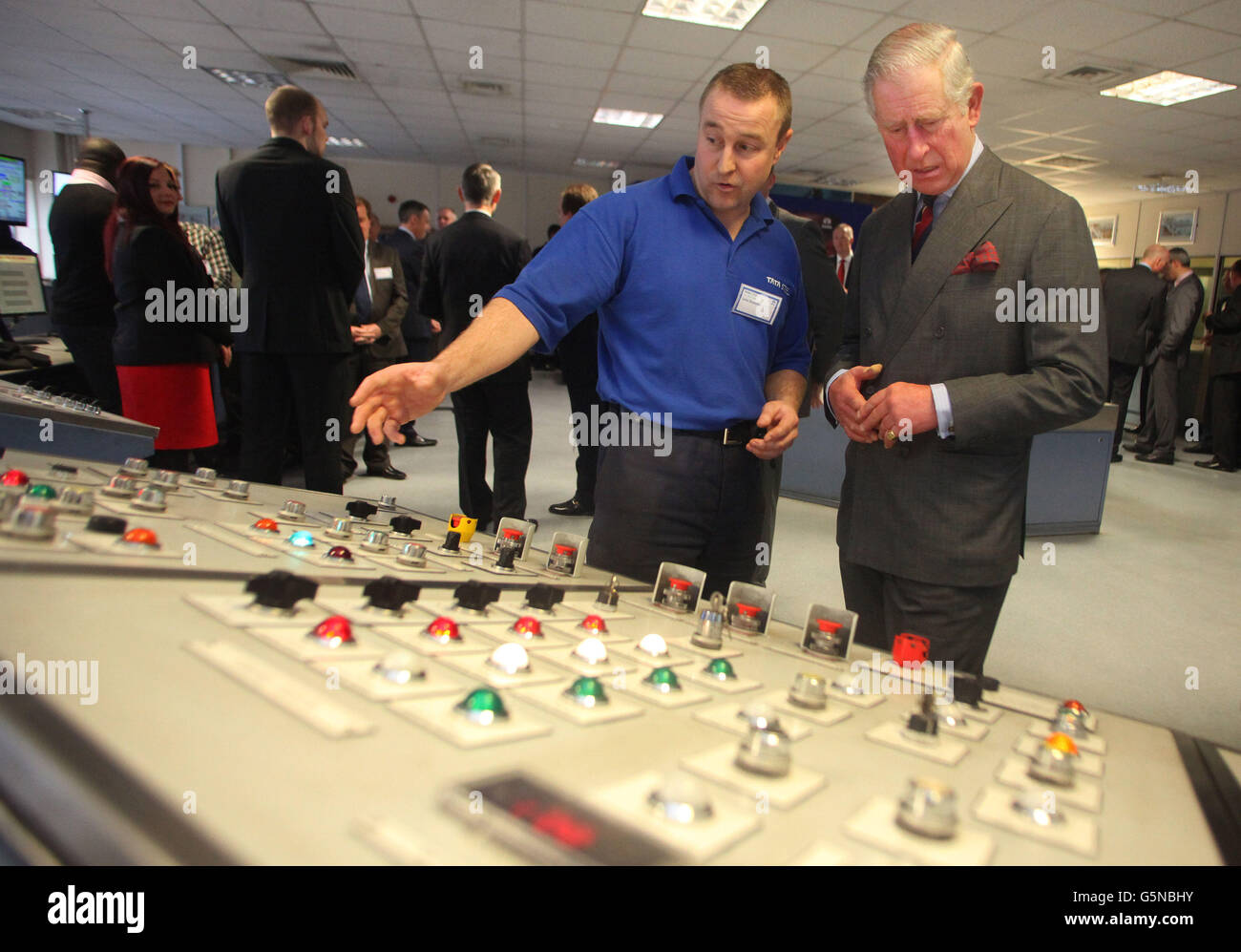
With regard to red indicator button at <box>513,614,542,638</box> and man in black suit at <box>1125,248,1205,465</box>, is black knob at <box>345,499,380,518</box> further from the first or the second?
man in black suit at <box>1125,248,1205,465</box>

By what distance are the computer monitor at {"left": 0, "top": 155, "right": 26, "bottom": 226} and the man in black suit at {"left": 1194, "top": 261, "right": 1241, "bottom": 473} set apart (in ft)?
29.2

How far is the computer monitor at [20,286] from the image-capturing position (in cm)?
387

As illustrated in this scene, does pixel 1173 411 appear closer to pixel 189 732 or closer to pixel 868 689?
pixel 868 689

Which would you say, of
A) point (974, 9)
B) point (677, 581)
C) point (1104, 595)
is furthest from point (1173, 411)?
point (677, 581)

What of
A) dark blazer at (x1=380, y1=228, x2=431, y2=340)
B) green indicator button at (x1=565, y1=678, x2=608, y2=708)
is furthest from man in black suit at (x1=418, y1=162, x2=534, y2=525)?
green indicator button at (x1=565, y1=678, x2=608, y2=708)

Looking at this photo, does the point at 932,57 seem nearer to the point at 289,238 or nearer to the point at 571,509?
the point at 289,238

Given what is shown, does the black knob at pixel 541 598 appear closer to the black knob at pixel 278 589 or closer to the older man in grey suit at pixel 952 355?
the black knob at pixel 278 589

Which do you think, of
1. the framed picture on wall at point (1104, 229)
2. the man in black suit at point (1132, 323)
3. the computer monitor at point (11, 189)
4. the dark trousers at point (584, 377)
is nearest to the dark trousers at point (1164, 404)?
the man in black suit at point (1132, 323)

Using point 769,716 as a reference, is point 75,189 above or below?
above

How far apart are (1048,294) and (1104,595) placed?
2.71m

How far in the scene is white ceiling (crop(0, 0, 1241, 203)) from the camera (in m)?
5.30

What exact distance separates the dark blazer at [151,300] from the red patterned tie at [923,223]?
2.35 meters

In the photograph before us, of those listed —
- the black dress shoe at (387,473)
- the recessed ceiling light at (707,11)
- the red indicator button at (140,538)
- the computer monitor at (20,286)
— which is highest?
the recessed ceiling light at (707,11)

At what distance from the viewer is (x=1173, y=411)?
6934mm
